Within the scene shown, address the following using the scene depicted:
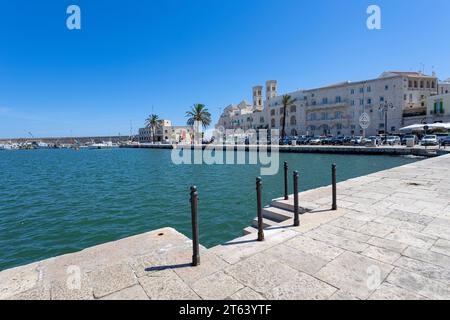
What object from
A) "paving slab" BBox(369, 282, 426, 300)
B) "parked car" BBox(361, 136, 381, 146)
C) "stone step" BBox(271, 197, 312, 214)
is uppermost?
"parked car" BBox(361, 136, 381, 146)

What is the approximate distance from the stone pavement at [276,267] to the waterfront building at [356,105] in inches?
1744

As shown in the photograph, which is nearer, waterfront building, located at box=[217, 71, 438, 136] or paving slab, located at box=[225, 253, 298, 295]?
paving slab, located at box=[225, 253, 298, 295]

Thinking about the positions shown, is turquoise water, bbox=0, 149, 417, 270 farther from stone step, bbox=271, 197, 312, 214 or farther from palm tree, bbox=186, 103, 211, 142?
palm tree, bbox=186, 103, 211, 142

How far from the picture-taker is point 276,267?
3.30 metres

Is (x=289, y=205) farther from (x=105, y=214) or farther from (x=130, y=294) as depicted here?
(x=105, y=214)

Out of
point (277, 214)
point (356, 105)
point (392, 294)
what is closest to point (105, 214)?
point (277, 214)

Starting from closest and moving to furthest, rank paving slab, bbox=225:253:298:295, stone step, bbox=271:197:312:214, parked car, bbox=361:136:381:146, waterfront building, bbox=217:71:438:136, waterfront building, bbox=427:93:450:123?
paving slab, bbox=225:253:298:295 < stone step, bbox=271:197:312:214 < parked car, bbox=361:136:381:146 < waterfront building, bbox=427:93:450:123 < waterfront building, bbox=217:71:438:136

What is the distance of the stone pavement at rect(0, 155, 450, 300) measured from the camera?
2764 millimetres

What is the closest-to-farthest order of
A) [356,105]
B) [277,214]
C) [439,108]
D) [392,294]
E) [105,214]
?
[392,294]
[277,214]
[105,214]
[439,108]
[356,105]

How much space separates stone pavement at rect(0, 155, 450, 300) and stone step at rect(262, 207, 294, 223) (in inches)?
26.7

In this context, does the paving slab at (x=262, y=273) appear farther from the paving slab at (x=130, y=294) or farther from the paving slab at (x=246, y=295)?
the paving slab at (x=130, y=294)

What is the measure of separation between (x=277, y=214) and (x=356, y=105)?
5944 centimetres

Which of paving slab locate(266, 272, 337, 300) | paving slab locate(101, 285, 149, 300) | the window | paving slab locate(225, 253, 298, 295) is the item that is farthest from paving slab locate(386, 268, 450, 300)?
the window
